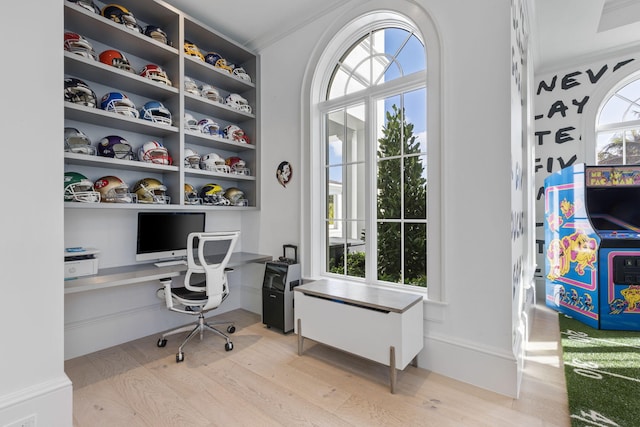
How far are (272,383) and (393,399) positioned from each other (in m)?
0.81

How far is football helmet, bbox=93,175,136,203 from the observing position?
242 cm

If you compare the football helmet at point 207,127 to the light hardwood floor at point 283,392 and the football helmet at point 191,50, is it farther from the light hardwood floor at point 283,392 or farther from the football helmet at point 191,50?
the light hardwood floor at point 283,392

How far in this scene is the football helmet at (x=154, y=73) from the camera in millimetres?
2641

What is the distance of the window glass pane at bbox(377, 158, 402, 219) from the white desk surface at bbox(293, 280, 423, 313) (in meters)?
0.68

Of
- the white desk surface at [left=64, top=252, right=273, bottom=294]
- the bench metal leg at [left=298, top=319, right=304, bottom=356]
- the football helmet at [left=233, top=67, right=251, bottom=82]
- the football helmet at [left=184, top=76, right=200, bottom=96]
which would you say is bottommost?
the bench metal leg at [left=298, top=319, right=304, bottom=356]

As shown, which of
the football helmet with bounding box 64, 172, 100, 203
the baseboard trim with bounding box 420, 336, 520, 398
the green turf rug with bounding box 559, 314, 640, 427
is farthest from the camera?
the football helmet with bounding box 64, 172, 100, 203

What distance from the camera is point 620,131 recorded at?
362cm

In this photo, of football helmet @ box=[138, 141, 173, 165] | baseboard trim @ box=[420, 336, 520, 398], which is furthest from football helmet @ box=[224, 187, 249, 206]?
baseboard trim @ box=[420, 336, 520, 398]

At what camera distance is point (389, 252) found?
264cm

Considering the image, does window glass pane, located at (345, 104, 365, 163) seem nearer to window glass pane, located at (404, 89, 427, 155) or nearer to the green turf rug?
window glass pane, located at (404, 89, 427, 155)

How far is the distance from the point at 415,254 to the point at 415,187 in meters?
0.57

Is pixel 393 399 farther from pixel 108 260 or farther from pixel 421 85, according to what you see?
pixel 108 260

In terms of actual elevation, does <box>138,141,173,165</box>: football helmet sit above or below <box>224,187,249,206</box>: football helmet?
above

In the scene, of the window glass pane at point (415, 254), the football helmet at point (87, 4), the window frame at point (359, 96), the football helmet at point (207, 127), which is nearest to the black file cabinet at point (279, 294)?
the window frame at point (359, 96)
